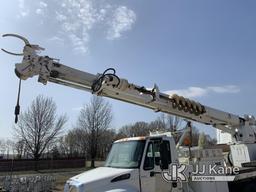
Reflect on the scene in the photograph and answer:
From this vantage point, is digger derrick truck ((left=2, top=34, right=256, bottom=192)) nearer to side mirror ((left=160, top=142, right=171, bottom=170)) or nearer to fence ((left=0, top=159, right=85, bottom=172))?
side mirror ((left=160, top=142, right=171, bottom=170))

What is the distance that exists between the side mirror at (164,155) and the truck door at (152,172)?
9 centimetres

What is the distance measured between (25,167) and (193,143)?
38009mm

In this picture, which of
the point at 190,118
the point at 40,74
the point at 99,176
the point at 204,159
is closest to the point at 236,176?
the point at 204,159

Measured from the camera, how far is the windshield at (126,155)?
7625 mm

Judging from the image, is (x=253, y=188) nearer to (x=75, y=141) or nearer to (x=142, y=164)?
(x=142, y=164)

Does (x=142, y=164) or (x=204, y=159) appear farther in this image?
(x=204, y=159)

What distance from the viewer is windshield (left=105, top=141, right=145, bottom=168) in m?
7.62

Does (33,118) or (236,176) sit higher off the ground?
(33,118)

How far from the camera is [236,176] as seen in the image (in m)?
9.46

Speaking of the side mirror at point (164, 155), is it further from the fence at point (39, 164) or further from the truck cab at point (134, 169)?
the fence at point (39, 164)

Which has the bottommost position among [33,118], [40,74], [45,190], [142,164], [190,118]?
[45,190]

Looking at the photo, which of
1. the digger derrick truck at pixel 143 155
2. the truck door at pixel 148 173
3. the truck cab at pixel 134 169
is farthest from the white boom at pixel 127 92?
the truck door at pixel 148 173

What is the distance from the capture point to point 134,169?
7.42m

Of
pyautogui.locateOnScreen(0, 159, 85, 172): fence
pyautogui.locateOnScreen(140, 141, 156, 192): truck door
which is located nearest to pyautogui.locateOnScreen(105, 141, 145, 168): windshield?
pyautogui.locateOnScreen(140, 141, 156, 192): truck door
